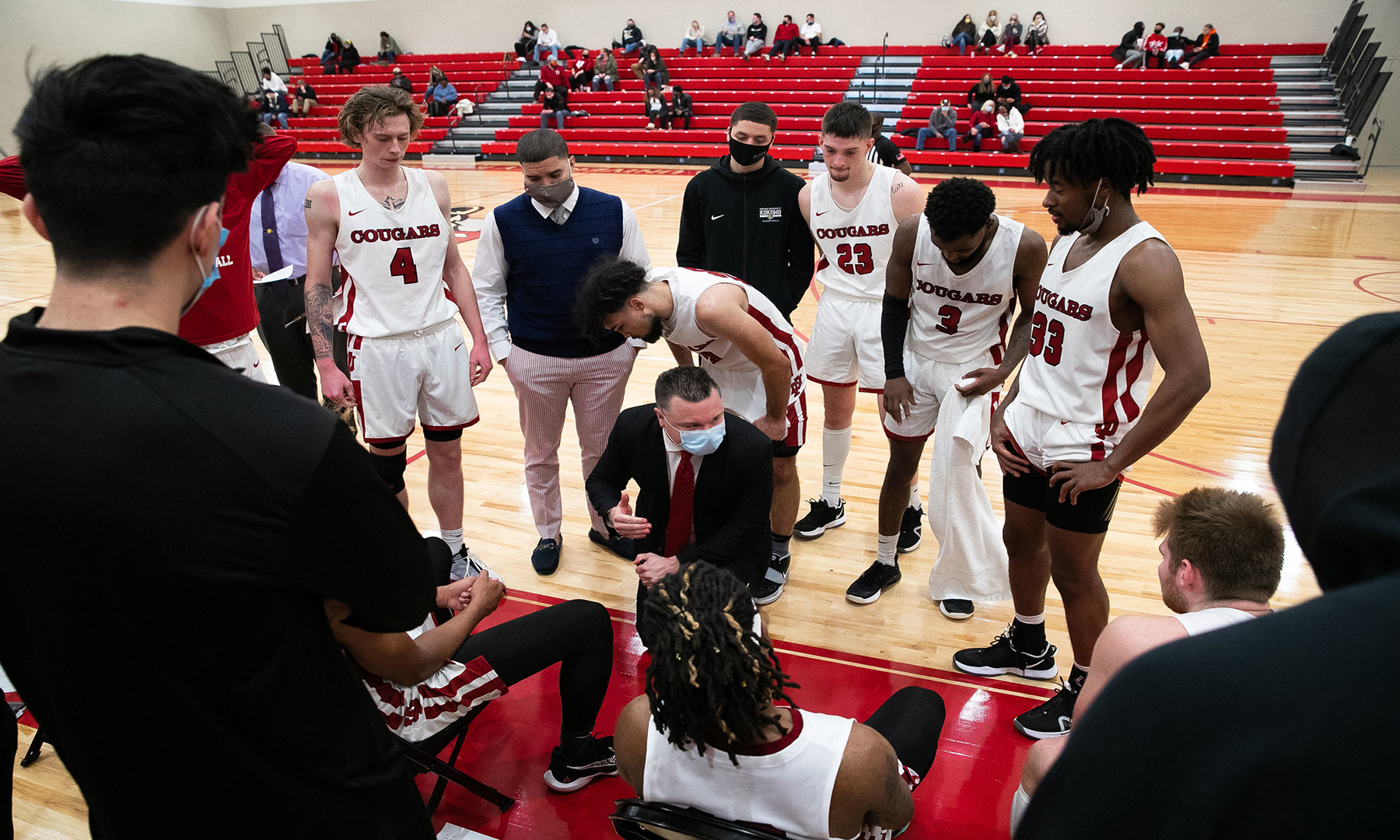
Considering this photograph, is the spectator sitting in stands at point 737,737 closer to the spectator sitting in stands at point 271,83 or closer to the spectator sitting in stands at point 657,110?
the spectator sitting in stands at point 657,110

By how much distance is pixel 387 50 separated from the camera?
85.1 feet

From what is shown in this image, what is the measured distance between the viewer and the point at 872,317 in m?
4.01

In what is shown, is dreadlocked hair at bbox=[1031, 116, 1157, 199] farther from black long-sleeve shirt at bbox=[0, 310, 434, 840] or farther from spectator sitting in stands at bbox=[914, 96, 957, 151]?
spectator sitting in stands at bbox=[914, 96, 957, 151]

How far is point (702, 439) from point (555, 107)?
818 inches

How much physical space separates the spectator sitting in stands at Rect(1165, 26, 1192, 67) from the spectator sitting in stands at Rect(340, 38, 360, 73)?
22.7 m

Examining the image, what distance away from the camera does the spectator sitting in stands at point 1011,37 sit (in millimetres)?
19031

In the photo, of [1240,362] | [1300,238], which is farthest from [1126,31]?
[1240,362]

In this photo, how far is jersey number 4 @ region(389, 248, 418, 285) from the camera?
137 inches

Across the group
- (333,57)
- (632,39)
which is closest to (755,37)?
(632,39)

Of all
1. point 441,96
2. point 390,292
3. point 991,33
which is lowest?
point 390,292

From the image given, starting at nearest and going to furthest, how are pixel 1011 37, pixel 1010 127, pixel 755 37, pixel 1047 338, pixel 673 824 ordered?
pixel 673 824, pixel 1047 338, pixel 1010 127, pixel 1011 37, pixel 755 37

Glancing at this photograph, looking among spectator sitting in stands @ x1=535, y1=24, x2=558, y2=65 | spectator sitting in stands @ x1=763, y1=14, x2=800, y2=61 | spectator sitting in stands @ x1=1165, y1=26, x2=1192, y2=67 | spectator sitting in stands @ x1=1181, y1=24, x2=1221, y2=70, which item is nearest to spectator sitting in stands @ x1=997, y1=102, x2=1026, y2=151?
spectator sitting in stands @ x1=1165, y1=26, x2=1192, y2=67

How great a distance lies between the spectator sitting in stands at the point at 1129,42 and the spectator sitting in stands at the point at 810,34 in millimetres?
7107

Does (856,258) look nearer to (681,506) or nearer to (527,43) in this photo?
(681,506)
